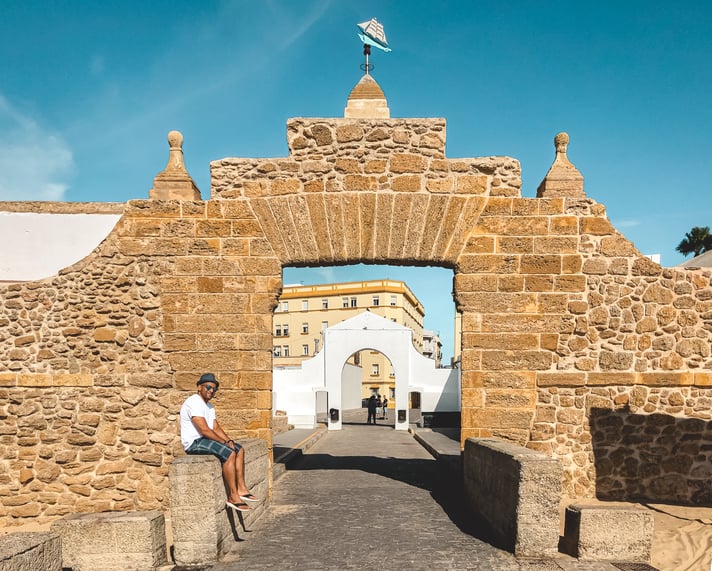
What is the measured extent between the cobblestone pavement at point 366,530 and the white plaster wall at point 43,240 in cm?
951

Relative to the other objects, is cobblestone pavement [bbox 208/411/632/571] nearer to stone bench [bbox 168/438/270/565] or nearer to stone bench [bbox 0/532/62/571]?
A: stone bench [bbox 168/438/270/565]

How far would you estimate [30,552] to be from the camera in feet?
11.4

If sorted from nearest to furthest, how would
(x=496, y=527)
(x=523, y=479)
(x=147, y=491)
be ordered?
(x=523, y=479) < (x=496, y=527) < (x=147, y=491)

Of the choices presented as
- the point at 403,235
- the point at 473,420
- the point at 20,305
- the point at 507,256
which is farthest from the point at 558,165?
the point at 20,305

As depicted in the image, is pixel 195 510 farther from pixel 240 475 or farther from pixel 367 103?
pixel 367 103

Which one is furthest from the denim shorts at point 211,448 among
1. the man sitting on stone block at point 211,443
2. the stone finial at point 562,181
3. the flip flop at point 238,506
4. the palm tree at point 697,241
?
the palm tree at point 697,241

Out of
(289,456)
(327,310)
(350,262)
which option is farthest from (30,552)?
(327,310)

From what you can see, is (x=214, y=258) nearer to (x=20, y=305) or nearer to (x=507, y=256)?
(x=20, y=305)

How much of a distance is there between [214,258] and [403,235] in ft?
7.95

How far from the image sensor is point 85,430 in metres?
6.99

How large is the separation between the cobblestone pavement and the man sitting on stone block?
1.55ft

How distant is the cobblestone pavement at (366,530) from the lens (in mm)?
4582

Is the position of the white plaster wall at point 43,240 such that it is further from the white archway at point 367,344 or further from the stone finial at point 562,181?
the stone finial at point 562,181

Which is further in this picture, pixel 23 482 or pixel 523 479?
pixel 23 482
